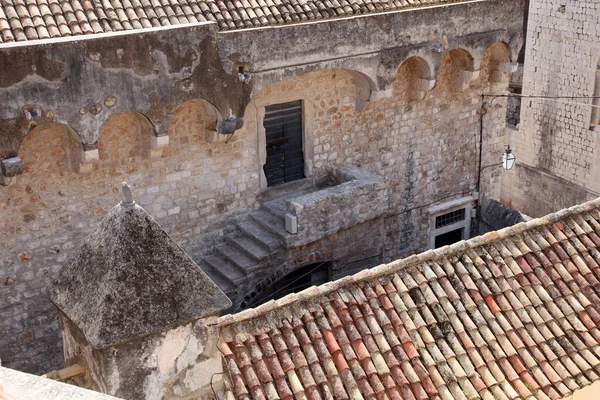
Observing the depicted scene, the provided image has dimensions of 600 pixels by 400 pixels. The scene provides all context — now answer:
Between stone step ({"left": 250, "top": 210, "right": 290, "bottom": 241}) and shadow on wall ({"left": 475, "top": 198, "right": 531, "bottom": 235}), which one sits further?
shadow on wall ({"left": 475, "top": 198, "right": 531, "bottom": 235})

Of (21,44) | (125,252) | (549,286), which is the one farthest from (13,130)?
(549,286)

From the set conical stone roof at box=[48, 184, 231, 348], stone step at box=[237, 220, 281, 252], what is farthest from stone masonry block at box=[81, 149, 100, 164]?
conical stone roof at box=[48, 184, 231, 348]

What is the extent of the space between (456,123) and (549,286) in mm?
7044

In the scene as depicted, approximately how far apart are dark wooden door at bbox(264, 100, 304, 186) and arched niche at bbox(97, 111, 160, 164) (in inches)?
88.8

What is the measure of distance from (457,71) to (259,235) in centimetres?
510

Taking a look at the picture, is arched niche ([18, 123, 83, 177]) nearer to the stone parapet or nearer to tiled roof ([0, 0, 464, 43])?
tiled roof ([0, 0, 464, 43])

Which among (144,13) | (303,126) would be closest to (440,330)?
(303,126)

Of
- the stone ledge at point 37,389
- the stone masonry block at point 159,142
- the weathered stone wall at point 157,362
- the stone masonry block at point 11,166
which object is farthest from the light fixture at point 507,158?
the stone ledge at point 37,389

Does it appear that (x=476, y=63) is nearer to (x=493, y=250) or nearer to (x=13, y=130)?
(x=493, y=250)

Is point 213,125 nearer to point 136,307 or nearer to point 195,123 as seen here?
point 195,123

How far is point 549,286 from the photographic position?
8.90 metres

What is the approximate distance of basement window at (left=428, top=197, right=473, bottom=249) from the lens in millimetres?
15609

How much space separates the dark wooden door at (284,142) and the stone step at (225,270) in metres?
1.63

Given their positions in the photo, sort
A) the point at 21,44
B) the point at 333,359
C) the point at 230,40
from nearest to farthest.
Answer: the point at 333,359 → the point at 21,44 → the point at 230,40
